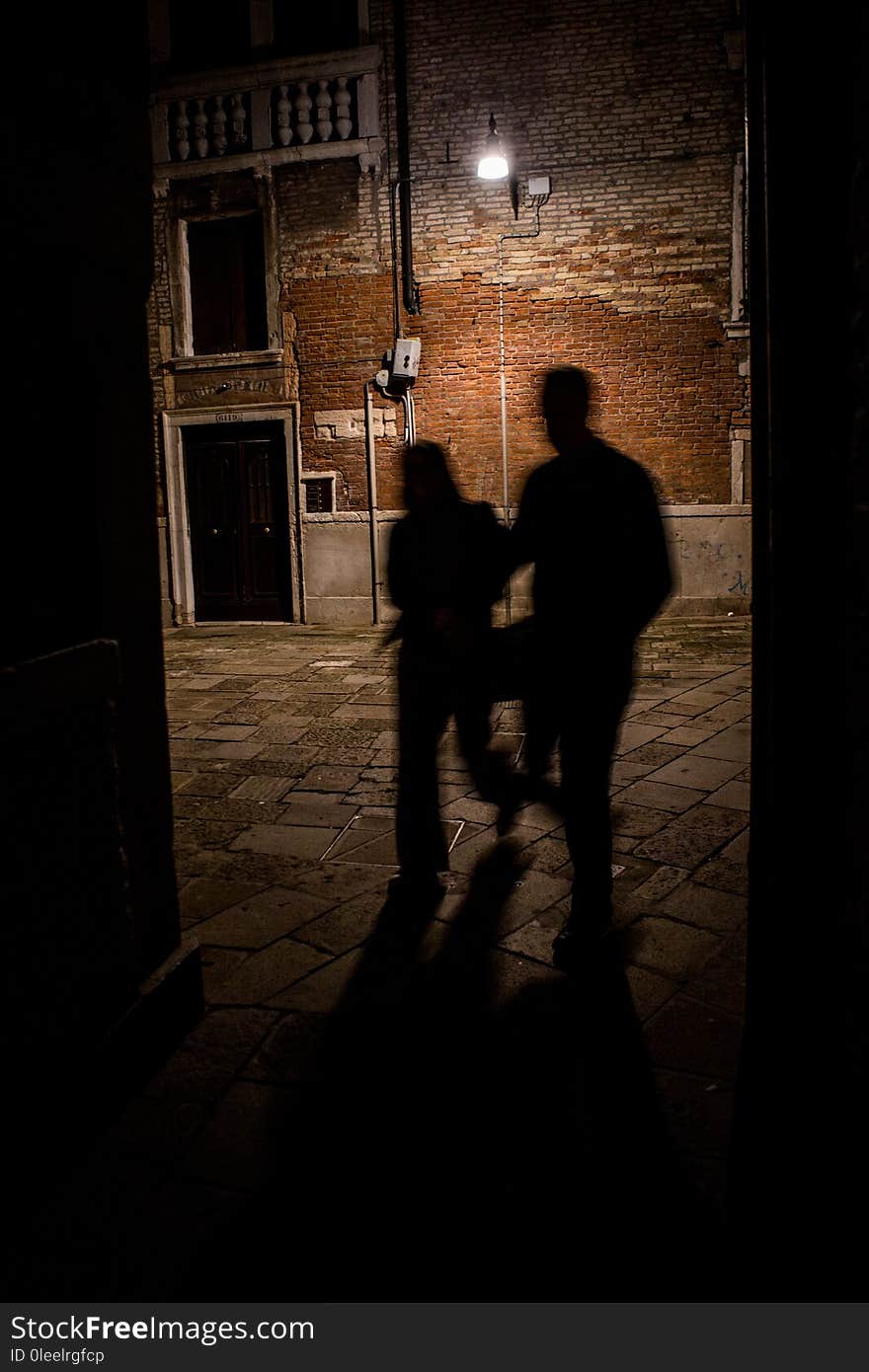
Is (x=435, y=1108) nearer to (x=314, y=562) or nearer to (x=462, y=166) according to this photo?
(x=314, y=562)

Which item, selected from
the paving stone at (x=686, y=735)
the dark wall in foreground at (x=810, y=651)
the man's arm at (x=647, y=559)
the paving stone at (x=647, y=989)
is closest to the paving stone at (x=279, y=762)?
the paving stone at (x=686, y=735)

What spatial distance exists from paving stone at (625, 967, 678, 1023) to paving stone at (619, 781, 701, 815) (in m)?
1.56

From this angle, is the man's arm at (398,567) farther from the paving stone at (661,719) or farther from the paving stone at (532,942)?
the paving stone at (661,719)

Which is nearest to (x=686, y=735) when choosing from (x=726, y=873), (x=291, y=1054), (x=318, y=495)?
(x=726, y=873)

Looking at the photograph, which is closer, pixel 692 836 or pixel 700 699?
pixel 692 836

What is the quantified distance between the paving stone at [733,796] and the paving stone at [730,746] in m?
0.37

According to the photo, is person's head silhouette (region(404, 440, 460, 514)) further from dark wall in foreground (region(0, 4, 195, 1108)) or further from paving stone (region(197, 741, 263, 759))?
paving stone (region(197, 741, 263, 759))

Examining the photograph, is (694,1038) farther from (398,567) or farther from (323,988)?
(398,567)

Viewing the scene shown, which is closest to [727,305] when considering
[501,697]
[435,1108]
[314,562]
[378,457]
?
[378,457]

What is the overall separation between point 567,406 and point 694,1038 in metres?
1.88

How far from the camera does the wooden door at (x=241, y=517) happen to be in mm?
11555

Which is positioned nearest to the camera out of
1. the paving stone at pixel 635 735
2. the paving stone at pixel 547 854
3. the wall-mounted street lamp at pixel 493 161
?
the paving stone at pixel 547 854

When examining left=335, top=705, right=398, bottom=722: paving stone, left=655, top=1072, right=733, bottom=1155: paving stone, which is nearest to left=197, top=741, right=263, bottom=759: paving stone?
Answer: left=335, top=705, right=398, bottom=722: paving stone

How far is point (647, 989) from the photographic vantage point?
271 cm
